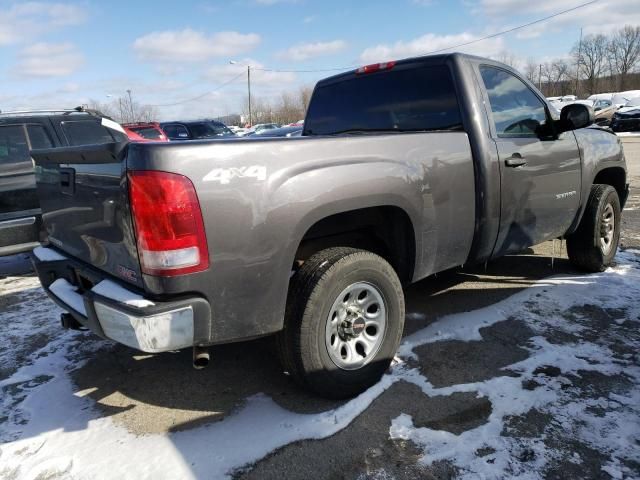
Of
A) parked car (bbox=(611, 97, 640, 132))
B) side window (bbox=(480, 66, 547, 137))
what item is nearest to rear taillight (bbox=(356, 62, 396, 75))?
side window (bbox=(480, 66, 547, 137))

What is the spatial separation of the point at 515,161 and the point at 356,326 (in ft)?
5.64

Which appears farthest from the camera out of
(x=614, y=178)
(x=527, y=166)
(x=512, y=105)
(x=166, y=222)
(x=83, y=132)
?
(x=83, y=132)

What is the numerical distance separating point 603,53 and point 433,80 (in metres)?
93.1

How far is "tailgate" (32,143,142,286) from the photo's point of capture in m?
2.34

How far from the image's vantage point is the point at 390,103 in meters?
3.94

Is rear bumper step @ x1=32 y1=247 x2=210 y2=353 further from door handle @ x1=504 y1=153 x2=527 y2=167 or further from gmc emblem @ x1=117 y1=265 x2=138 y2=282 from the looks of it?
door handle @ x1=504 y1=153 x2=527 y2=167

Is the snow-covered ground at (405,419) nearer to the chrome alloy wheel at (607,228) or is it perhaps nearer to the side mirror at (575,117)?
the chrome alloy wheel at (607,228)

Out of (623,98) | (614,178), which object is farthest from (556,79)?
(614,178)

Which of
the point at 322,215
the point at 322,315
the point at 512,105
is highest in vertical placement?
the point at 512,105

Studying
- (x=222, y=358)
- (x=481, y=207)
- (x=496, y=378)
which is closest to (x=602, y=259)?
(x=481, y=207)

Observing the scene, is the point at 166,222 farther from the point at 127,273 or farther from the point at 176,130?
Answer: the point at 176,130

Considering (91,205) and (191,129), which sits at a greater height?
(191,129)

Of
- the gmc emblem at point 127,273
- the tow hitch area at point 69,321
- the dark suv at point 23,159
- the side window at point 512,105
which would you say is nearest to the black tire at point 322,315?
the gmc emblem at point 127,273

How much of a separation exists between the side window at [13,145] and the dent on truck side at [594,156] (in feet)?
18.8
